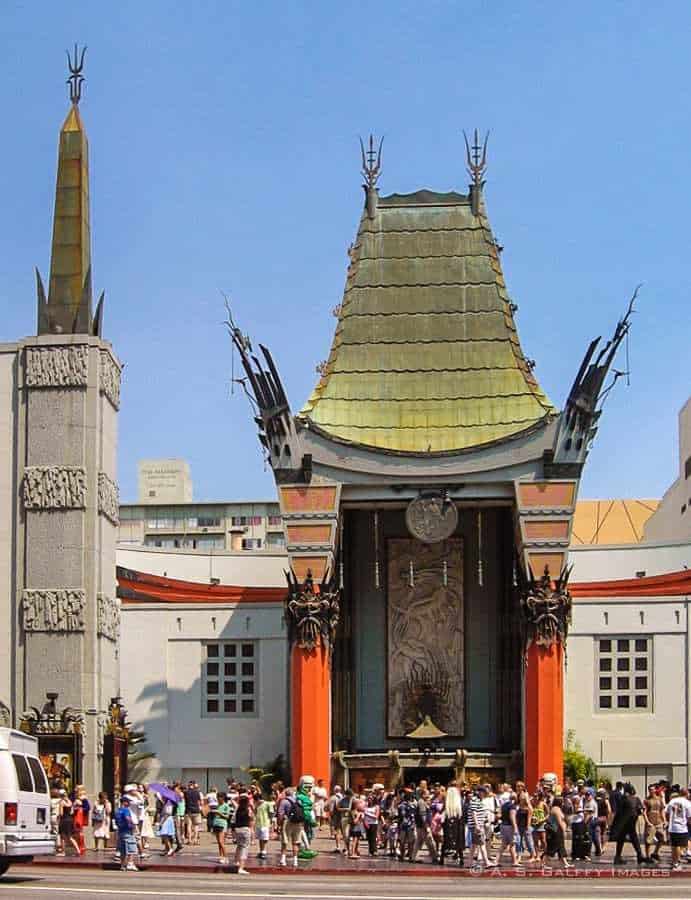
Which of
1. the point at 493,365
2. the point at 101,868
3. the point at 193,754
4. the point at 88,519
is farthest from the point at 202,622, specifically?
the point at 101,868

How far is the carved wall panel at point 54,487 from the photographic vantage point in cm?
4750

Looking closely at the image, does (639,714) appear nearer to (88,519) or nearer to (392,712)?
(392,712)

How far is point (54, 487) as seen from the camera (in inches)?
1873

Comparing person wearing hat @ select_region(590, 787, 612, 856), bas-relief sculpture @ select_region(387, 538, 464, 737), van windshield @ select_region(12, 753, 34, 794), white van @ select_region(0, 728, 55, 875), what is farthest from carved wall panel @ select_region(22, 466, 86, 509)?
bas-relief sculpture @ select_region(387, 538, 464, 737)

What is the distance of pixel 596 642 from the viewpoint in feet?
210

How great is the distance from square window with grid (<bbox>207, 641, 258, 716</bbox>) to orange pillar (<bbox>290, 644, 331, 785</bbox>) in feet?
14.4

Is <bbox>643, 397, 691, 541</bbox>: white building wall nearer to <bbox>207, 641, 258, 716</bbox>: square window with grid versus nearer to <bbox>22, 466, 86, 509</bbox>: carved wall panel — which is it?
<bbox>207, 641, 258, 716</bbox>: square window with grid

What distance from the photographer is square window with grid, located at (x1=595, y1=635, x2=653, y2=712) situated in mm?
63594

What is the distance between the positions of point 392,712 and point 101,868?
31403mm

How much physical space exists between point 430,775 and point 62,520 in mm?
19744

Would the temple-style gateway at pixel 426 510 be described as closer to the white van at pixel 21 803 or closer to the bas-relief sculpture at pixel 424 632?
the bas-relief sculpture at pixel 424 632

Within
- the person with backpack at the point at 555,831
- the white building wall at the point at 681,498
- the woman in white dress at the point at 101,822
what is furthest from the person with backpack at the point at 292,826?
the white building wall at the point at 681,498

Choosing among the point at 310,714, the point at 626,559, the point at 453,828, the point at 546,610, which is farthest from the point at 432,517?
the point at 453,828

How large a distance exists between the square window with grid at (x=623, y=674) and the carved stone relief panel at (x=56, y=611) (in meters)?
22.7
